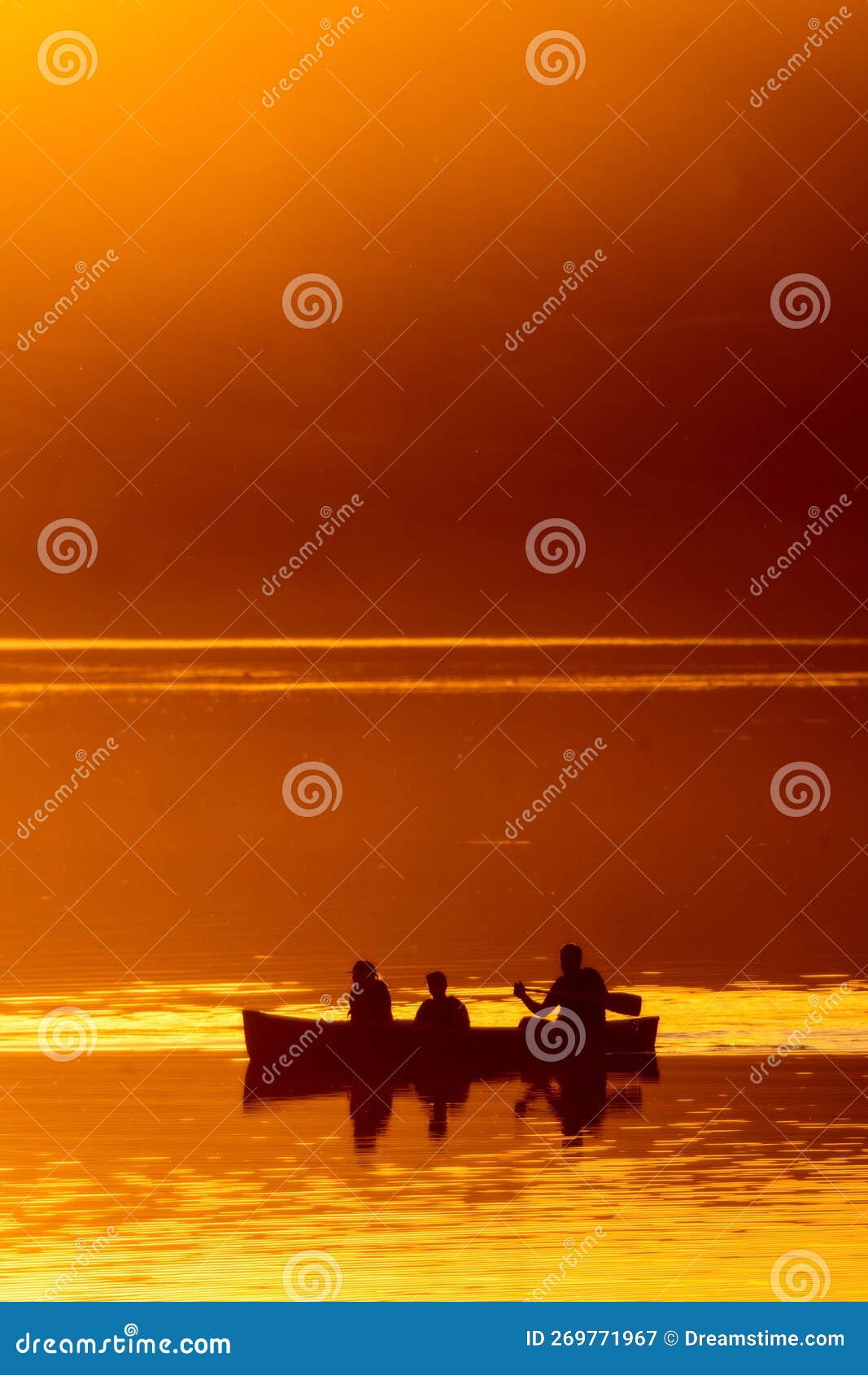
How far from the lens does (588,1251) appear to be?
17.3 metres

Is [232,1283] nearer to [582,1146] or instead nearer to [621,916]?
[582,1146]

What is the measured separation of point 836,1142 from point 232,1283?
6607mm

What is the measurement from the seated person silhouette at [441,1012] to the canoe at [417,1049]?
0.28 feet

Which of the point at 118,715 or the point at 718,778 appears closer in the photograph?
the point at 718,778

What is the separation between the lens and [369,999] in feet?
78.8

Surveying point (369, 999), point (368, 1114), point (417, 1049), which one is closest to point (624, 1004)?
point (417, 1049)

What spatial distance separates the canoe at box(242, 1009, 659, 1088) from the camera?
2375 cm

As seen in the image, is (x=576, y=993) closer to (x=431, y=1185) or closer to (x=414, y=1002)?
(x=414, y=1002)

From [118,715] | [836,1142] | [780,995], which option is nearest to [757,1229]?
[836,1142]

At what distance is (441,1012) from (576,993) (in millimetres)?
1449

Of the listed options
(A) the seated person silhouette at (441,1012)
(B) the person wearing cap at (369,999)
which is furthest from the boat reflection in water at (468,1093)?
(B) the person wearing cap at (369,999)

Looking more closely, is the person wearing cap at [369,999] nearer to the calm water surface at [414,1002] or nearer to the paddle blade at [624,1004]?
the calm water surface at [414,1002]

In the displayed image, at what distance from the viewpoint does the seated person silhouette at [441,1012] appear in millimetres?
23750

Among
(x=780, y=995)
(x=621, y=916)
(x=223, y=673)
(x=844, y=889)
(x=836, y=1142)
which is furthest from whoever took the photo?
(x=223, y=673)
